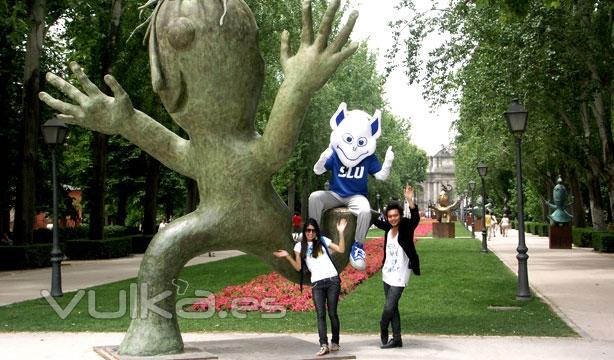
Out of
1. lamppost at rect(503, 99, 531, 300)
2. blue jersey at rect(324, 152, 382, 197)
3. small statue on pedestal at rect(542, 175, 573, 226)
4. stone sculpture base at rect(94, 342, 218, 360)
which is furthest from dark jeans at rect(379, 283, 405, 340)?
small statue on pedestal at rect(542, 175, 573, 226)

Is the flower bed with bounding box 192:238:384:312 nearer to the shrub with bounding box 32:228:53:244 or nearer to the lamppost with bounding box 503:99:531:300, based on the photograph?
the lamppost with bounding box 503:99:531:300

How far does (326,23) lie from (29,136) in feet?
66.6

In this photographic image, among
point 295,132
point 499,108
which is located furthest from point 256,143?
point 499,108

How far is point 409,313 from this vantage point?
12422 millimetres

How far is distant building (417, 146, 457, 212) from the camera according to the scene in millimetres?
143875

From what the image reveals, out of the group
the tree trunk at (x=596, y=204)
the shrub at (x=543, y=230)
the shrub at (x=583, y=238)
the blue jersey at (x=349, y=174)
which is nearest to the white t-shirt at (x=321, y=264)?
the blue jersey at (x=349, y=174)

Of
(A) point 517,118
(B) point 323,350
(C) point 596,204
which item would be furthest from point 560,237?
(B) point 323,350

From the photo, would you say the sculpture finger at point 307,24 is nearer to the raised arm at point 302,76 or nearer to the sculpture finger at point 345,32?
the raised arm at point 302,76

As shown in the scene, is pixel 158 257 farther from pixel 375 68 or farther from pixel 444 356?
pixel 375 68

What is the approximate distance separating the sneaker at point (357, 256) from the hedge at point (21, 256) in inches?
764

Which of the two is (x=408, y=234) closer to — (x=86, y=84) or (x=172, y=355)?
(x=172, y=355)

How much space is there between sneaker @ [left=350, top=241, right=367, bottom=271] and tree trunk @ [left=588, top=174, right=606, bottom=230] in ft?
92.7

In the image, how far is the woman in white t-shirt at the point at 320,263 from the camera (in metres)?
8.09

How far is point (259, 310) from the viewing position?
42.3 ft
